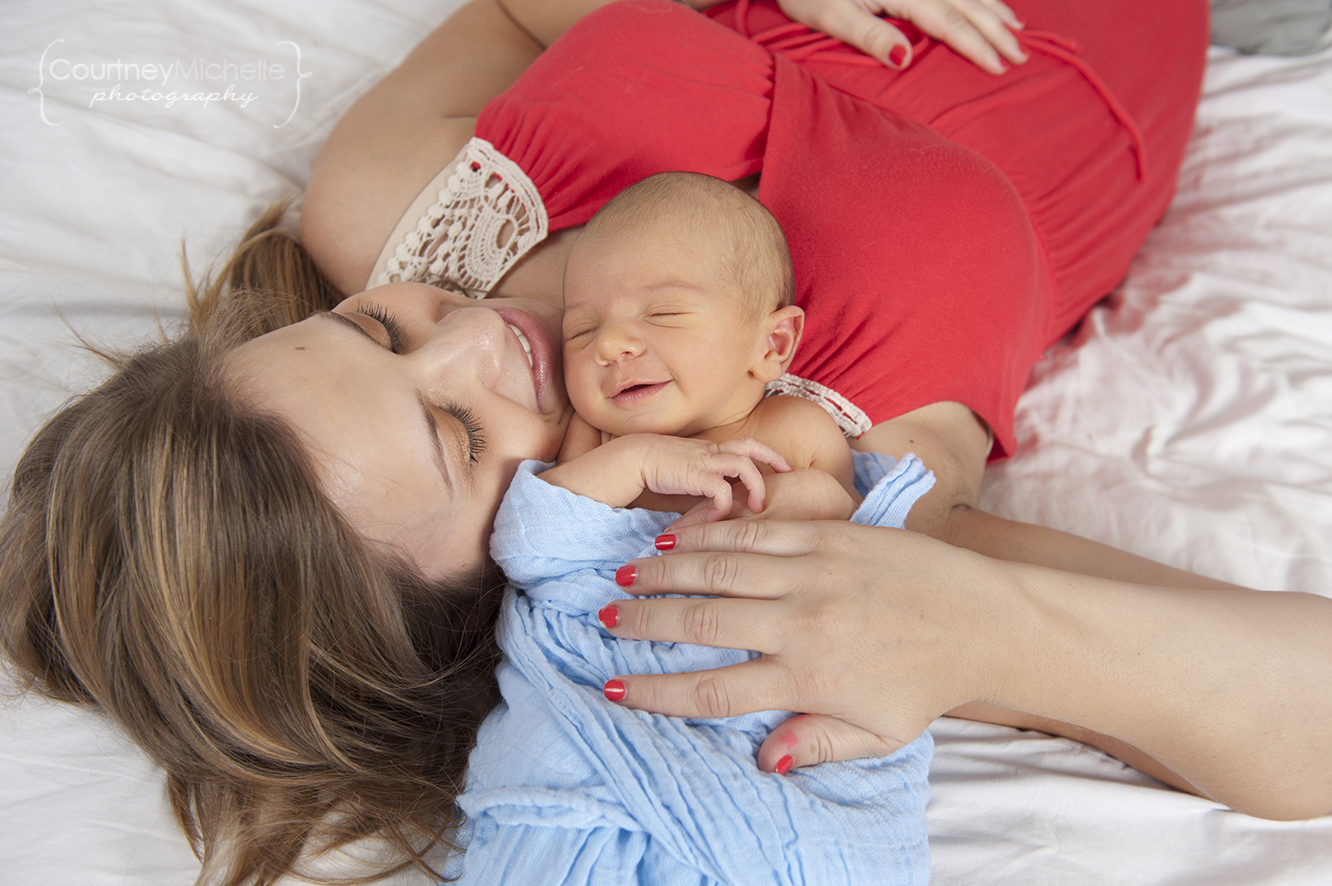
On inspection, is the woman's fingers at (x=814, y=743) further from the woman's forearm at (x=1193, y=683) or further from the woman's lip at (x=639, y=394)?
the woman's lip at (x=639, y=394)

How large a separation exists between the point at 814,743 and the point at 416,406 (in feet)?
2.18

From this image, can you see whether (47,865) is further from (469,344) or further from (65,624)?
(469,344)

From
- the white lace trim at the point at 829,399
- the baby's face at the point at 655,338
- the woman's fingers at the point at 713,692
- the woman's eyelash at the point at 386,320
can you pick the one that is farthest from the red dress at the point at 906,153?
the woman's fingers at the point at 713,692

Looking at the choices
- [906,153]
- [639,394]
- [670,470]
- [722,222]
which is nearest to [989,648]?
[670,470]

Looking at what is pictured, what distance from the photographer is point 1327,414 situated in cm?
155

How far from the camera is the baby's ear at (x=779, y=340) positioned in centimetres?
129

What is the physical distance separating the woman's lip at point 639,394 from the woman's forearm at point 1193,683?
0.54 meters

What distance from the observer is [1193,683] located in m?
1.08

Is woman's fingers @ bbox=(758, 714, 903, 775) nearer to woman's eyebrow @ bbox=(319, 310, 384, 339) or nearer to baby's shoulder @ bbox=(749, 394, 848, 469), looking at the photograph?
baby's shoulder @ bbox=(749, 394, 848, 469)

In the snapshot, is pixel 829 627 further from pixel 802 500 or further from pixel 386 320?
pixel 386 320

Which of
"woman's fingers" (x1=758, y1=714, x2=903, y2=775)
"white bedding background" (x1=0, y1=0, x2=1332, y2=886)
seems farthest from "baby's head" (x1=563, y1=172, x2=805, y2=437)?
"white bedding background" (x1=0, y1=0, x2=1332, y2=886)

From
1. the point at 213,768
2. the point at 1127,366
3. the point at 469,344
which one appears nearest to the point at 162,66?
the point at 469,344

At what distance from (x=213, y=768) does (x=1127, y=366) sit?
177cm

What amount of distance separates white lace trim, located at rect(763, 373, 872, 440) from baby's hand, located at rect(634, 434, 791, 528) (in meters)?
0.25
